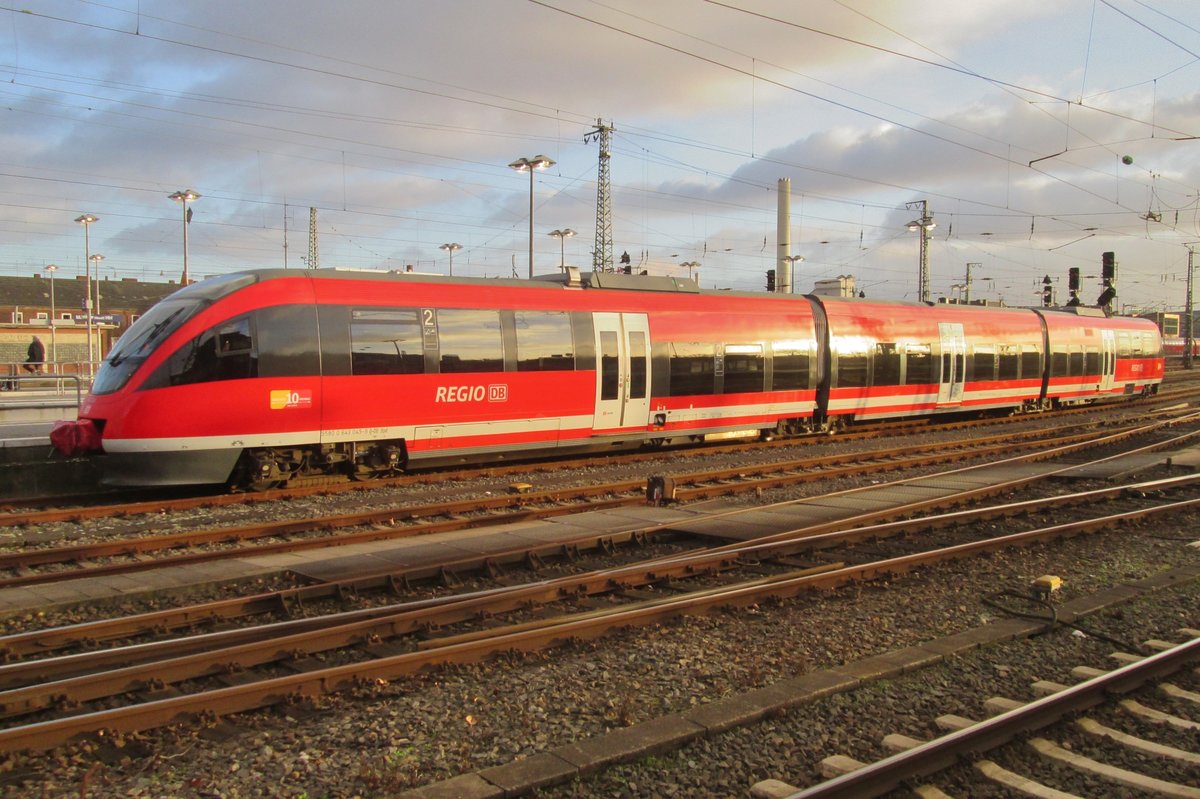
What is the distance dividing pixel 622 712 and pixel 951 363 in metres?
22.3

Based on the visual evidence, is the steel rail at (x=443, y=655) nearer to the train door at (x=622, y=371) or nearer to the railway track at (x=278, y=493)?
the railway track at (x=278, y=493)

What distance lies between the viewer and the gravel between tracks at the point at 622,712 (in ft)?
15.0

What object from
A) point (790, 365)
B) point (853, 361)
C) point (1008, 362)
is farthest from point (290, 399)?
point (1008, 362)

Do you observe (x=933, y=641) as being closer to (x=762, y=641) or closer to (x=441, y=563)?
(x=762, y=641)

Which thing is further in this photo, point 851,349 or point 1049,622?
point 851,349

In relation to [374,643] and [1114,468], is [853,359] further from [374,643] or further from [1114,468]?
[374,643]

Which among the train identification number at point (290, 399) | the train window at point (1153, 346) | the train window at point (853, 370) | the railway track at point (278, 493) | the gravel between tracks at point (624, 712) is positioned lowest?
the gravel between tracks at point (624, 712)

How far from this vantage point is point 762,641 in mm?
6867

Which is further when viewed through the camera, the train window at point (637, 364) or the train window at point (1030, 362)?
the train window at point (1030, 362)

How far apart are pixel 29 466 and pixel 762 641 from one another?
12.2 meters

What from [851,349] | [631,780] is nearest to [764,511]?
[631,780]

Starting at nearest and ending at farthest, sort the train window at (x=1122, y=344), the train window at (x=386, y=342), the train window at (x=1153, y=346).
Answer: the train window at (x=386, y=342) < the train window at (x=1122, y=344) < the train window at (x=1153, y=346)

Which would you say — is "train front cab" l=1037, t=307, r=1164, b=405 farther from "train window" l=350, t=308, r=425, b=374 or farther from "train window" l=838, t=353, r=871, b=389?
"train window" l=350, t=308, r=425, b=374

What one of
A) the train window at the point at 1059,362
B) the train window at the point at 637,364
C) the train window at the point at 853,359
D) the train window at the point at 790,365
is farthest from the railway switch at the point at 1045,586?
the train window at the point at 1059,362
